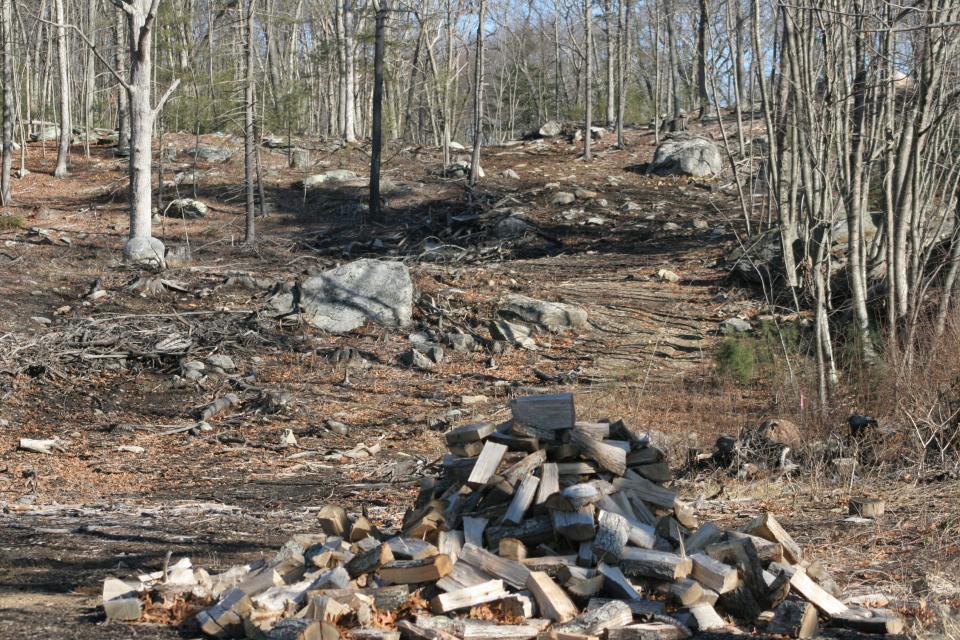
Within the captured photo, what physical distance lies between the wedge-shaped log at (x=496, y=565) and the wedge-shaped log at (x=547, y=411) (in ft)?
3.19

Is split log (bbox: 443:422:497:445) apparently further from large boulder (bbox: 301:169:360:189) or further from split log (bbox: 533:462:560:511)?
large boulder (bbox: 301:169:360:189)

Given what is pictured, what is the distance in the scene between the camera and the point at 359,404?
403 inches

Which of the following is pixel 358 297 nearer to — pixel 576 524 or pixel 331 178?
pixel 576 524

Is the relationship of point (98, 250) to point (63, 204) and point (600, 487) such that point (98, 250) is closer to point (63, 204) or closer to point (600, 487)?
point (63, 204)

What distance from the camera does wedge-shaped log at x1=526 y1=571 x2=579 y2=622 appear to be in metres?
3.76

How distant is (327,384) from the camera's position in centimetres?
1077

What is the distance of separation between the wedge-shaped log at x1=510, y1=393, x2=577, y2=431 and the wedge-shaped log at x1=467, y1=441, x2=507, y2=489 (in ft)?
0.71

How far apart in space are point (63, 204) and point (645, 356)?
17.3 metres

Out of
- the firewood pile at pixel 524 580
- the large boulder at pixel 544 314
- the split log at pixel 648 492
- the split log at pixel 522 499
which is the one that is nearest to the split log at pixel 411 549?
the firewood pile at pixel 524 580

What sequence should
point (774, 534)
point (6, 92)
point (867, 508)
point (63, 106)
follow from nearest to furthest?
point (774, 534) → point (867, 508) → point (6, 92) → point (63, 106)

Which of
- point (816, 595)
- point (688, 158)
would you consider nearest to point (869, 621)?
point (816, 595)

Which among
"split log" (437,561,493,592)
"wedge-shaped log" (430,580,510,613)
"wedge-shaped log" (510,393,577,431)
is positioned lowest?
"wedge-shaped log" (430,580,510,613)

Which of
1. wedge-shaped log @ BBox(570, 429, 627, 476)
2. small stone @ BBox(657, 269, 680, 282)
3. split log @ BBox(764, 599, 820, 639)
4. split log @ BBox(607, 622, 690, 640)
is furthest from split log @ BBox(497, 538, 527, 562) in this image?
small stone @ BBox(657, 269, 680, 282)

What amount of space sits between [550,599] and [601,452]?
45.3 inches
